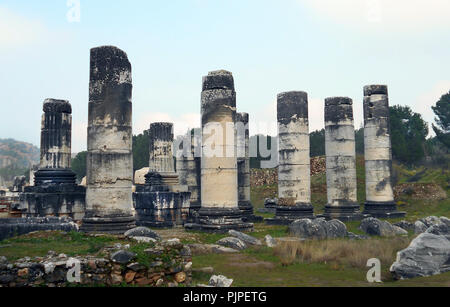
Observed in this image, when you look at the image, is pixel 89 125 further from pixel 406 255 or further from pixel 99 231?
pixel 406 255

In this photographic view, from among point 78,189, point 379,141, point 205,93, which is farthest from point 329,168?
point 78,189

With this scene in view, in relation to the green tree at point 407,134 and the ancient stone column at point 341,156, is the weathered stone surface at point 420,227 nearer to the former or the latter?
the ancient stone column at point 341,156

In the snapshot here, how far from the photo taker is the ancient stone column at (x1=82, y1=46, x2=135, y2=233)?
1530cm

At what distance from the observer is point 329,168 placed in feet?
85.0

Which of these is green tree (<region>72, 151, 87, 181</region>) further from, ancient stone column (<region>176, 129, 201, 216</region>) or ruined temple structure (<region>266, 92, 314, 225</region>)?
ruined temple structure (<region>266, 92, 314, 225</region>)

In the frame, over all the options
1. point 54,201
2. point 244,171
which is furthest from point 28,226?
point 244,171

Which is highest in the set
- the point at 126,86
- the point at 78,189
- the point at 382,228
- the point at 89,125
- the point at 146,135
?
the point at 146,135

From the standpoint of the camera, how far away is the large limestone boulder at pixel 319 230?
1773 cm

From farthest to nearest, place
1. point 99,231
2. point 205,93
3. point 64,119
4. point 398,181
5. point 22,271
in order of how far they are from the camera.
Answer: point 398,181 → point 64,119 → point 205,93 → point 99,231 → point 22,271

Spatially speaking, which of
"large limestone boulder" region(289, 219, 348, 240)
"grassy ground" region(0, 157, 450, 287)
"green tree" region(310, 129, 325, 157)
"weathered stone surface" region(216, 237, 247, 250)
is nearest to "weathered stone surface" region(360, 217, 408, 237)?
"large limestone boulder" region(289, 219, 348, 240)

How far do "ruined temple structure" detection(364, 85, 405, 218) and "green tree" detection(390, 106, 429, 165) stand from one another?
790 inches

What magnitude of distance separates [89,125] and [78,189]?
466cm

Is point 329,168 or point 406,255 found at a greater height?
point 329,168

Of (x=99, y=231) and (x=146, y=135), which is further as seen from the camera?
(x=146, y=135)
